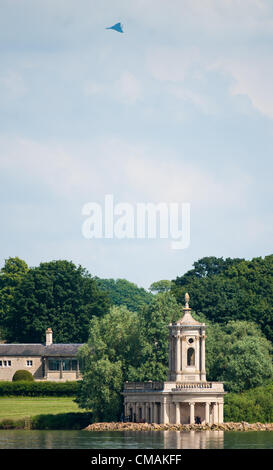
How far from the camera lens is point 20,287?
155750 mm

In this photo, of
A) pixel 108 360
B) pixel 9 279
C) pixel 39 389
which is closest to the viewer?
pixel 108 360

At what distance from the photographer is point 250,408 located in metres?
98.7

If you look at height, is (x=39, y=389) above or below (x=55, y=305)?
below

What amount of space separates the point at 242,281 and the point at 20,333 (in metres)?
27.7

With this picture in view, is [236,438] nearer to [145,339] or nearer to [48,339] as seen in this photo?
[145,339]

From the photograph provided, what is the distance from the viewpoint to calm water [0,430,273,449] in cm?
7631

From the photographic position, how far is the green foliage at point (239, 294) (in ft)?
411

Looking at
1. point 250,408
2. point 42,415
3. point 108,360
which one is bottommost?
point 42,415

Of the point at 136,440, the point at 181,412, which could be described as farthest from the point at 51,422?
the point at 136,440

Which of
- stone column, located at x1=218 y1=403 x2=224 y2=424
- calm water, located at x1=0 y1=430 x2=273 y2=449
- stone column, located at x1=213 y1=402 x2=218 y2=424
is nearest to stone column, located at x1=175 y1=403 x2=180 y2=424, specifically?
stone column, located at x1=213 y1=402 x2=218 y2=424

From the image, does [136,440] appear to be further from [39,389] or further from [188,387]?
[39,389]

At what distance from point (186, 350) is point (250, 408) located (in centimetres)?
659

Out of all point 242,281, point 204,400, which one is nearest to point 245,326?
point 204,400

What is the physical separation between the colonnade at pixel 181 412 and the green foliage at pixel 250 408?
5.15 feet
